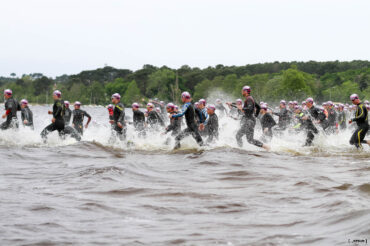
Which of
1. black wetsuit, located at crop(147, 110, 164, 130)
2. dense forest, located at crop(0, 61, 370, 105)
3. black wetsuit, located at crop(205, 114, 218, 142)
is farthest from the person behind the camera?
dense forest, located at crop(0, 61, 370, 105)

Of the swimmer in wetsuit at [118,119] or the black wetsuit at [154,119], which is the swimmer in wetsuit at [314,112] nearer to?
the black wetsuit at [154,119]

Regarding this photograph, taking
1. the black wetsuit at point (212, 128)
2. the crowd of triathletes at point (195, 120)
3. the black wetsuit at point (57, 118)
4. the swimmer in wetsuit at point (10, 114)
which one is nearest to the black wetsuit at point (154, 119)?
the crowd of triathletes at point (195, 120)

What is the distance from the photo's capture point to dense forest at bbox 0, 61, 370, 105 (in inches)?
3777

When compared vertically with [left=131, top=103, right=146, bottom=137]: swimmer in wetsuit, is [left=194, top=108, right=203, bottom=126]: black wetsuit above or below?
above

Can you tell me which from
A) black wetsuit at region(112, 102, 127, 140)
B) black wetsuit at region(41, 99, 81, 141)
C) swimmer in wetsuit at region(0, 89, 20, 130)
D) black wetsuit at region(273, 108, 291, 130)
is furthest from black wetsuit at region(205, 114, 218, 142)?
black wetsuit at region(273, 108, 291, 130)

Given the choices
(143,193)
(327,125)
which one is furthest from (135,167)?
(327,125)

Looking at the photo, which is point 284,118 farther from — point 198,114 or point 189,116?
point 189,116

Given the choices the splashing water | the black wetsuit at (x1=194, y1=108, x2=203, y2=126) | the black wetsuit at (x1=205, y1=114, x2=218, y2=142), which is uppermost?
the black wetsuit at (x1=194, y1=108, x2=203, y2=126)

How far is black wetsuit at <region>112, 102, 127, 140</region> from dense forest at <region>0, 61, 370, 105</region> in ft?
259

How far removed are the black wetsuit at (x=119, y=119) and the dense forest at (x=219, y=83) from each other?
7900cm

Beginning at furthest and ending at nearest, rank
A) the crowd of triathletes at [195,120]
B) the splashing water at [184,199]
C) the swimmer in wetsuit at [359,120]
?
the swimmer in wetsuit at [359,120] → the crowd of triathletes at [195,120] → the splashing water at [184,199]

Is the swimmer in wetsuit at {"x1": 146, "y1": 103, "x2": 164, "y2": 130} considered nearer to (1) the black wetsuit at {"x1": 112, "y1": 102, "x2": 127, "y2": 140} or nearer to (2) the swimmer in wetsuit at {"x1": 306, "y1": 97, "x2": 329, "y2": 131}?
(1) the black wetsuit at {"x1": 112, "y1": 102, "x2": 127, "y2": 140}

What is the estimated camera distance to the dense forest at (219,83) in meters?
95.9

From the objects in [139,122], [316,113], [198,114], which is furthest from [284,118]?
[198,114]
